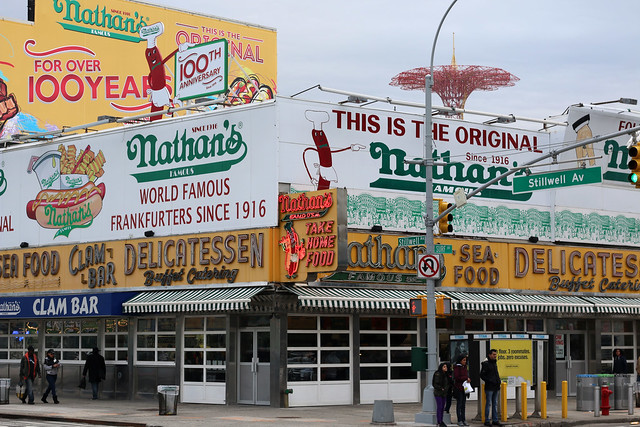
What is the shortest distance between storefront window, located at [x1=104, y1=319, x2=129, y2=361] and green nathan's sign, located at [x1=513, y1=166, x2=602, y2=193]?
1559 centimetres

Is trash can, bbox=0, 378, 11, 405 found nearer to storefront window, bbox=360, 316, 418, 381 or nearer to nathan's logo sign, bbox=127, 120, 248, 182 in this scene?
nathan's logo sign, bbox=127, 120, 248, 182

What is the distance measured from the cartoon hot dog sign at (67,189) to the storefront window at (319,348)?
951 cm

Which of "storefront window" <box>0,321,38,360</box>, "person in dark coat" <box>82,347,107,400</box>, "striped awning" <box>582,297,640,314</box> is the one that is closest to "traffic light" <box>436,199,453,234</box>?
"striped awning" <box>582,297,640,314</box>

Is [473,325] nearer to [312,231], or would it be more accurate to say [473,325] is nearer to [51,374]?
[312,231]

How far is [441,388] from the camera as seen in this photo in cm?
2594

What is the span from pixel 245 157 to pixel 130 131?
5816 mm

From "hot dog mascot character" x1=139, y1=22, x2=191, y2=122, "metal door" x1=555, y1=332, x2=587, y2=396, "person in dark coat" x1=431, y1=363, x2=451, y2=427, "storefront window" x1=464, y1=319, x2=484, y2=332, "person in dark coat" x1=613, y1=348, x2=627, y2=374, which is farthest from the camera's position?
"hot dog mascot character" x1=139, y1=22, x2=191, y2=122

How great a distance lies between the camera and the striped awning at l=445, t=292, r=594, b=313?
34969 millimetres

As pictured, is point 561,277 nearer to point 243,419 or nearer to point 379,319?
point 379,319

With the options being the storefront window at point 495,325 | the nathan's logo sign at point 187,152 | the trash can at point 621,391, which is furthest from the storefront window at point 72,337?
the trash can at point 621,391

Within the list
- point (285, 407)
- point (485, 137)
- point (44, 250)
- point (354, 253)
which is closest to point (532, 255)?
point (485, 137)

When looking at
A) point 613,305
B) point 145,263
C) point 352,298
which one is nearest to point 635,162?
point 352,298

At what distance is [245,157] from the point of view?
3350 centimetres

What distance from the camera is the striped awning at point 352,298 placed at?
103 ft
